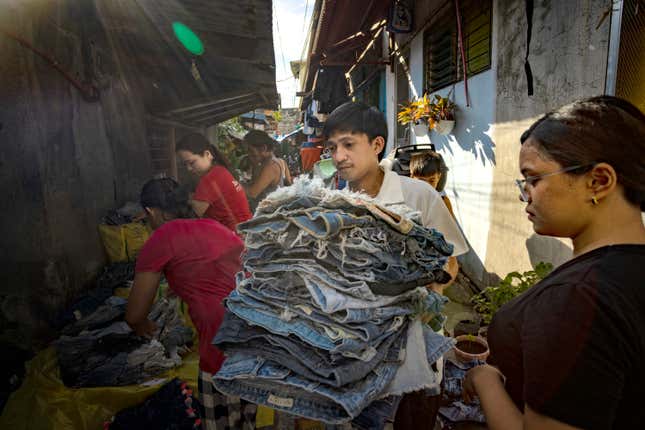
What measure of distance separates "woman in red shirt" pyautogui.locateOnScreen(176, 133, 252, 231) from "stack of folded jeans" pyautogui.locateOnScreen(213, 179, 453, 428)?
2.19 meters

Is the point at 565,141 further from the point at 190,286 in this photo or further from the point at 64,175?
the point at 64,175

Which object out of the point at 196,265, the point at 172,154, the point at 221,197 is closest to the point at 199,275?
the point at 196,265

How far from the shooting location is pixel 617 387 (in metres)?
0.75

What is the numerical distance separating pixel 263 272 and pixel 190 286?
112 centimetres

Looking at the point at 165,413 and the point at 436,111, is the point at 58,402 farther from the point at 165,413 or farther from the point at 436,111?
the point at 436,111

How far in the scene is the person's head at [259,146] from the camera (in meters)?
4.96

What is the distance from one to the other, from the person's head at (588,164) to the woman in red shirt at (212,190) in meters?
2.63


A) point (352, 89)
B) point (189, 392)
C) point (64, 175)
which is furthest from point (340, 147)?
point (352, 89)

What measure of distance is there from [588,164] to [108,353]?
3.06 metres

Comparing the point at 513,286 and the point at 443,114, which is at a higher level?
the point at 443,114

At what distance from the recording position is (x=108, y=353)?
8.43ft

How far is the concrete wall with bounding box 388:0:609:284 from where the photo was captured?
285 centimetres

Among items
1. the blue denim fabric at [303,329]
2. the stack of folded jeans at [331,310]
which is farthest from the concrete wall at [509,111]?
the blue denim fabric at [303,329]

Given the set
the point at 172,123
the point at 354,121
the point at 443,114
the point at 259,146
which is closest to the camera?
the point at 354,121
